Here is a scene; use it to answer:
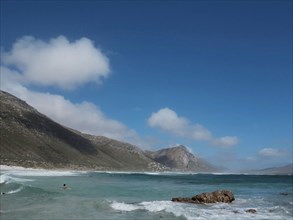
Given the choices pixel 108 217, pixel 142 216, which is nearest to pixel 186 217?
pixel 142 216

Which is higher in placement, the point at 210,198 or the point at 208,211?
the point at 210,198

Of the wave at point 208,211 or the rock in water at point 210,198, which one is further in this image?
the rock in water at point 210,198

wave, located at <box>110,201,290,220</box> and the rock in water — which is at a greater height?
the rock in water

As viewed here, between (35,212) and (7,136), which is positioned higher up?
(7,136)

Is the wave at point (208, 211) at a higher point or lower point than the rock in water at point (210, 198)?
lower

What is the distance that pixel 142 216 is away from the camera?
109ft

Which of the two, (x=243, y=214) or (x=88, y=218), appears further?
(x=243, y=214)

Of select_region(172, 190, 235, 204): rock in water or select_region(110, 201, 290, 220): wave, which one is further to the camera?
select_region(172, 190, 235, 204): rock in water

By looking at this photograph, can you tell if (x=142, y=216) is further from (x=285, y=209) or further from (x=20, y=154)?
(x=20, y=154)

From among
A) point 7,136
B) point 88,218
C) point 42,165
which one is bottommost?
point 88,218

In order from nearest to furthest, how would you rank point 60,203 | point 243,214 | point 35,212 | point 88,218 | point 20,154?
point 88,218, point 35,212, point 243,214, point 60,203, point 20,154

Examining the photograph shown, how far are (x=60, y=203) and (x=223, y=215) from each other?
653 inches

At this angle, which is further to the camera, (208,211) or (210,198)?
(210,198)

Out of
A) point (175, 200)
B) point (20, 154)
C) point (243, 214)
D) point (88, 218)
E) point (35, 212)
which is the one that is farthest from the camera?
point (20, 154)
